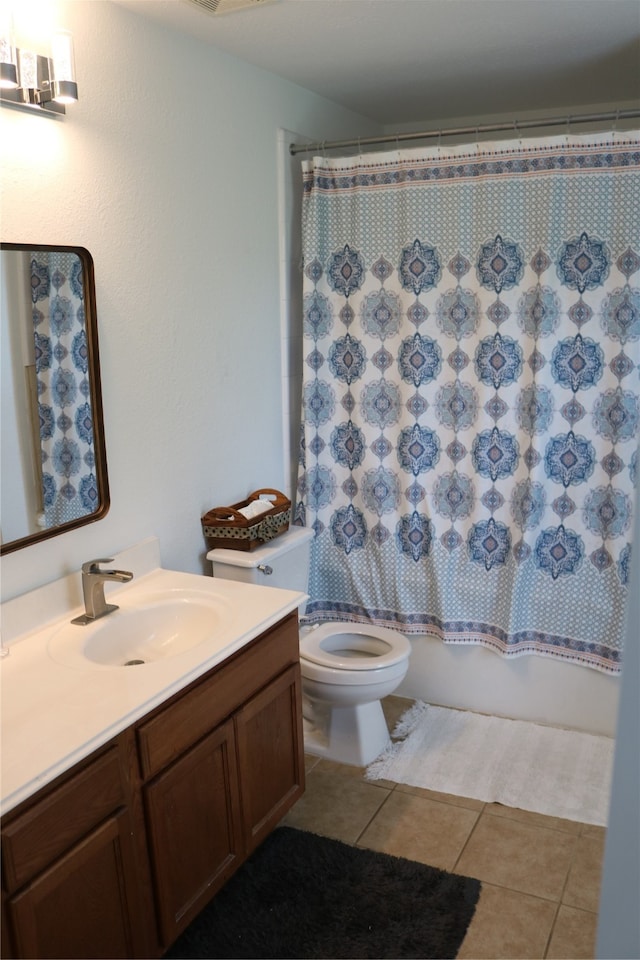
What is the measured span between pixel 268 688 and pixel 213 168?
66.0 inches

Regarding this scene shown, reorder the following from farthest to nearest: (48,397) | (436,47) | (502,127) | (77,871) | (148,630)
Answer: (502,127) < (436,47) < (148,630) < (48,397) < (77,871)


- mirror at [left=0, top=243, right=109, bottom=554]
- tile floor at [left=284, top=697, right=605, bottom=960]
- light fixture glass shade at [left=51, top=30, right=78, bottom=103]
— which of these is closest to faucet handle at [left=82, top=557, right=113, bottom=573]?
mirror at [left=0, top=243, right=109, bottom=554]

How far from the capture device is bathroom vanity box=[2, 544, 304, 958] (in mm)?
1507

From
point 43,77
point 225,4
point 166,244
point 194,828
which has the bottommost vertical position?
point 194,828

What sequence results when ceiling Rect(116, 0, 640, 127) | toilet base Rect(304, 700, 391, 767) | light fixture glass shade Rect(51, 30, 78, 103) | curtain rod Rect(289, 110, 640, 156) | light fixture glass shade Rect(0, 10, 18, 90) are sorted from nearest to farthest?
light fixture glass shade Rect(0, 10, 18, 90) → light fixture glass shade Rect(51, 30, 78, 103) → ceiling Rect(116, 0, 640, 127) → curtain rod Rect(289, 110, 640, 156) → toilet base Rect(304, 700, 391, 767)

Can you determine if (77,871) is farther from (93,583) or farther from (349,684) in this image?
(349,684)

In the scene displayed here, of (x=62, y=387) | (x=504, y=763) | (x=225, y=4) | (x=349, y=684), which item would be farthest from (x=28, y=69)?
(x=504, y=763)

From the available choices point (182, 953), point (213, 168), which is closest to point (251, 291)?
point (213, 168)

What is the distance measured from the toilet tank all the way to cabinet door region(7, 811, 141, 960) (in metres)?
1.08

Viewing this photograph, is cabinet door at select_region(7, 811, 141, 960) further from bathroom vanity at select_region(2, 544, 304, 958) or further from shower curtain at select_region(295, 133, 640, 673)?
shower curtain at select_region(295, 133, 640, 673)

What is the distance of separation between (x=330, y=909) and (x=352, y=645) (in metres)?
0.99

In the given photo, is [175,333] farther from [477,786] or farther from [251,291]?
[477,786]

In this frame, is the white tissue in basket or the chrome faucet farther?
the white tissue in basket

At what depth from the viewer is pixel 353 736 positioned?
110 inches
